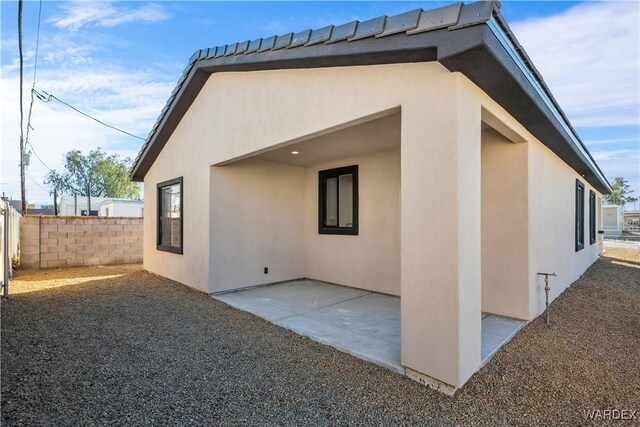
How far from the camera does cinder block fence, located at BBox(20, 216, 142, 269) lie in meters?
9.19

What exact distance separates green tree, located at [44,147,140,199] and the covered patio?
31864 millimetres

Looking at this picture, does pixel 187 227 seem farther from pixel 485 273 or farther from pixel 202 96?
pixel 485 273

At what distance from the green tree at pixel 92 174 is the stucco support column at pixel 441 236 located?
35.3 meters

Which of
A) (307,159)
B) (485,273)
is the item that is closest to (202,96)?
(307,159)

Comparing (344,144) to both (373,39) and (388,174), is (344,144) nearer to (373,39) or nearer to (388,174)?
(388,174)

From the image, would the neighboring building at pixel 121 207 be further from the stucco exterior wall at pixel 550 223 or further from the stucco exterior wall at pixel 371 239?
the stucco exterior wall at pixel 550 223

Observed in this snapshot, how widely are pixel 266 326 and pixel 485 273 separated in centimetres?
337

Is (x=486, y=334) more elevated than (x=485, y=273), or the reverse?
(x=485, y=273)

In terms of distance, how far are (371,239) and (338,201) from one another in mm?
1261

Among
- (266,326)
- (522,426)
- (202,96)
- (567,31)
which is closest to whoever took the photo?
(522,426)

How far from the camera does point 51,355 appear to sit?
3.40 m

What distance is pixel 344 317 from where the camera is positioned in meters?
4.76

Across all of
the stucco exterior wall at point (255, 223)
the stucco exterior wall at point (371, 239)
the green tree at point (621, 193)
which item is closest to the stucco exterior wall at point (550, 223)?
the stucco exterior wall at point (371, 239)

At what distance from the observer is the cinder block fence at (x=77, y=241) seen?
919cm
